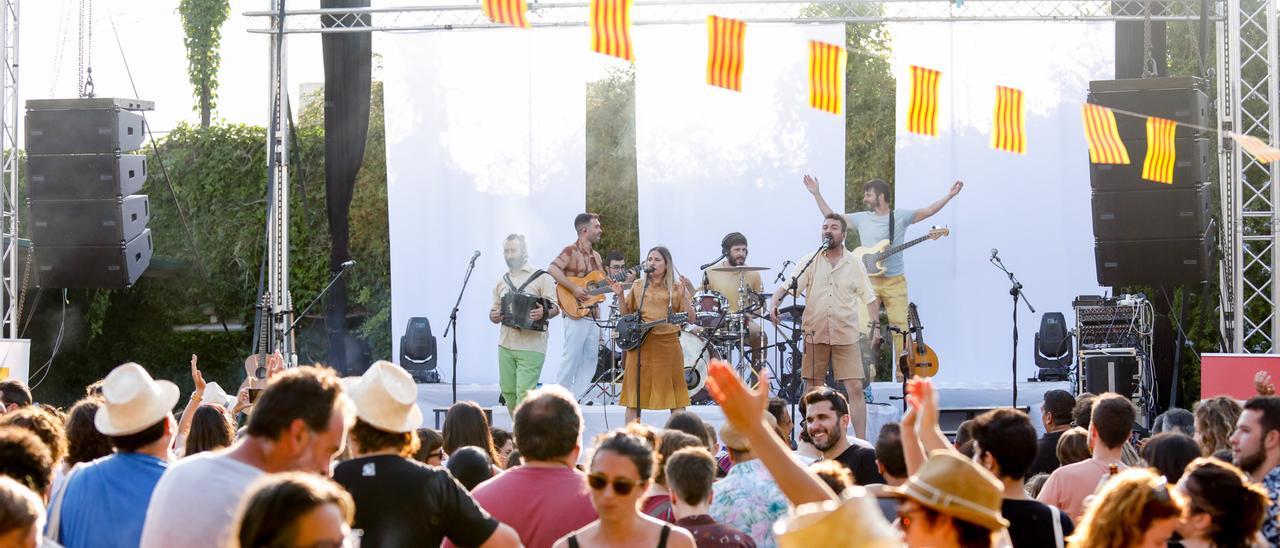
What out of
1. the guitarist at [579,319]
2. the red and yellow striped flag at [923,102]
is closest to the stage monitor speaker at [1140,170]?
the red and yellow striped flag at [923,102]

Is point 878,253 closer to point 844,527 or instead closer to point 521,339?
point 521,339

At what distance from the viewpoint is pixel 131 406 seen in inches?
140

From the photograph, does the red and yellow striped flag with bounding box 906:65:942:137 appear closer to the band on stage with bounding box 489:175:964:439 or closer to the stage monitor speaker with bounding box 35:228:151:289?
the band on stage with bounding box 489:175:964:439

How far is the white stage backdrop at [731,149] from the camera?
38.9 ft

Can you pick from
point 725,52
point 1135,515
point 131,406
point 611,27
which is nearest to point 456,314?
point 611,27

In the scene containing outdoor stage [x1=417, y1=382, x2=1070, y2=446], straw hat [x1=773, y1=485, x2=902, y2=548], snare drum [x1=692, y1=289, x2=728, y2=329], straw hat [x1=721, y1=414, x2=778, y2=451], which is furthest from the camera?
snare drum [x1=692, y1=289, x2=728, y2=329]

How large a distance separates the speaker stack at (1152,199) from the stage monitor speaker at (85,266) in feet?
23.1

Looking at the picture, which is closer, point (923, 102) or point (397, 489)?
point (397, 489)

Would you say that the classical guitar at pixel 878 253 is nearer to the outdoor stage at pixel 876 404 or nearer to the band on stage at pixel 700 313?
the band on stage at pixel 700 313

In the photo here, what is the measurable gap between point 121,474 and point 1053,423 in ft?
13.3

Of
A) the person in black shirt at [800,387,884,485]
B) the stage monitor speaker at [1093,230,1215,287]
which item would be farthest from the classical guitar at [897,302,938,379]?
the person in black shirt at [800,387,884,485]

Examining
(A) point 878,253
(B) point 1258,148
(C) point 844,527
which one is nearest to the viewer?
(C) point 844,527

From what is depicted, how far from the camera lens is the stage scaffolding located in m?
9.90

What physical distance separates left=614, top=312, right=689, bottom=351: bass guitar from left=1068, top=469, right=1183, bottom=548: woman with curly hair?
23.5 ft
